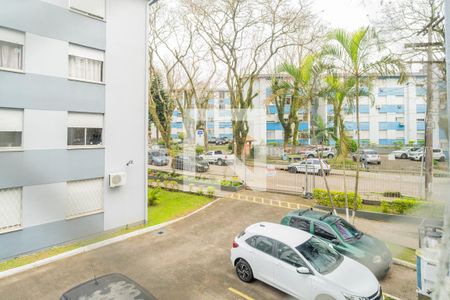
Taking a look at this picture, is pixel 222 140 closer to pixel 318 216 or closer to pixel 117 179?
pixel 117 179

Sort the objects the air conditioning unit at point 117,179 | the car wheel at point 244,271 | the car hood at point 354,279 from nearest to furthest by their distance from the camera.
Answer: the car hood at point 354,279 < the car wheel at point 244,271 < the air conditioning unit at point 117,179

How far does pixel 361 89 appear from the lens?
5.73 metres

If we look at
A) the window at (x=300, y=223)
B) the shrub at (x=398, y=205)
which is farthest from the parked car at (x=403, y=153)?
the window at (x=300, y=223)

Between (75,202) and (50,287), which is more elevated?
(75,202)

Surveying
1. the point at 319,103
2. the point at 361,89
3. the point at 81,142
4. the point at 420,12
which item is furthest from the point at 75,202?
the point at 420,12

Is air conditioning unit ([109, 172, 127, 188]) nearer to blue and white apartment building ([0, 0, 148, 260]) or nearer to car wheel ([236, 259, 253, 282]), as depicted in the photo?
blue and white apartment building ([0, 0, 148, 260])

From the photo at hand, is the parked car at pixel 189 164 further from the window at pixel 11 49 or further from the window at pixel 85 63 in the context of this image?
the window at pixel 11 49

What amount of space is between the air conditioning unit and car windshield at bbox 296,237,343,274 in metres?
4.71

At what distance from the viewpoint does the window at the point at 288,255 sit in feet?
12.5

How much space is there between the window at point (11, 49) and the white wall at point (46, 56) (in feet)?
0.50

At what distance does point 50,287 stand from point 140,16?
6.60 metres

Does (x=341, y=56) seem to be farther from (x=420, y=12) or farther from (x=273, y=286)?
(x=273, y=286)

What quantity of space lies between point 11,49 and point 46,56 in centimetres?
56

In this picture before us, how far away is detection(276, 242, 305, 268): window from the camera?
3818mm
